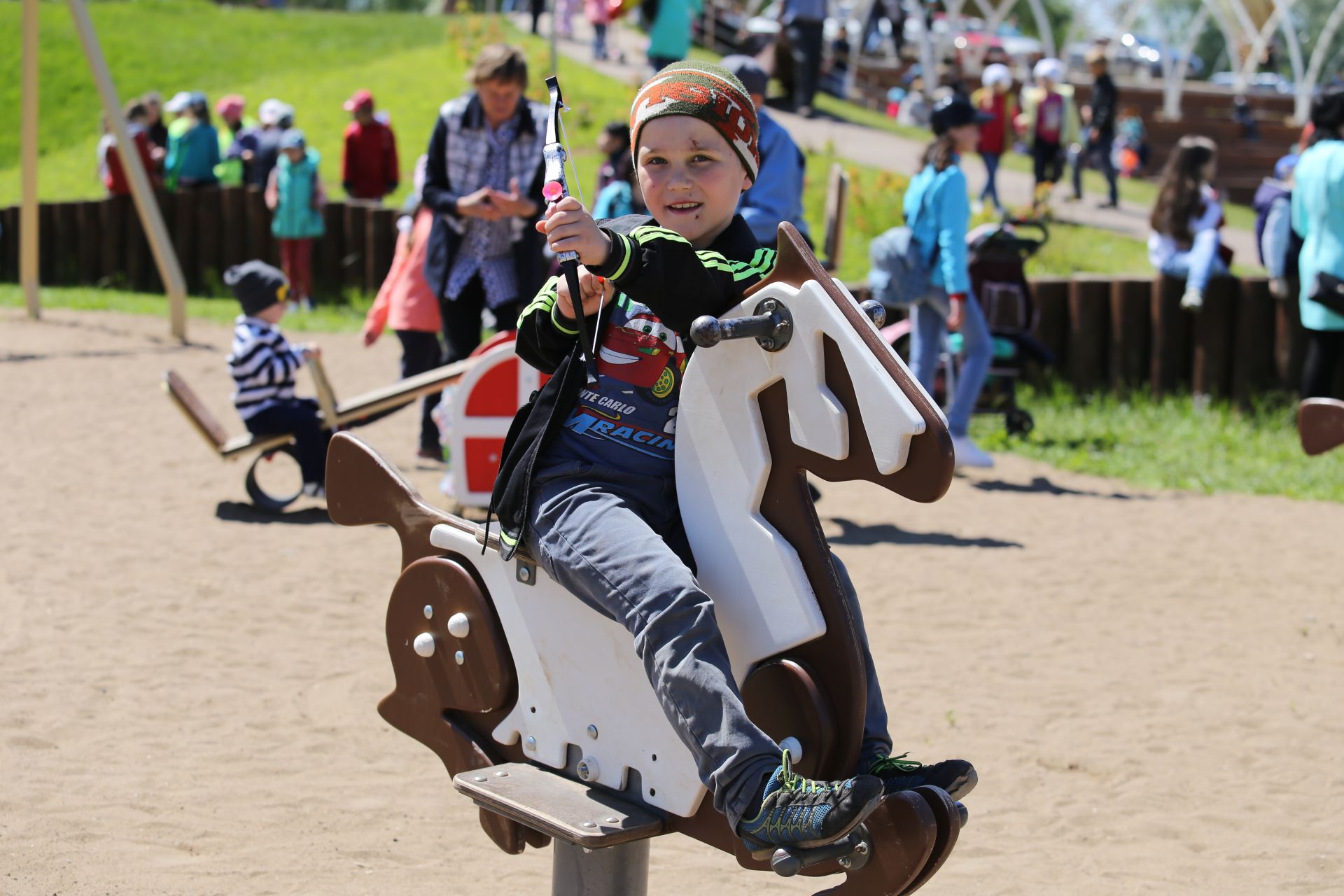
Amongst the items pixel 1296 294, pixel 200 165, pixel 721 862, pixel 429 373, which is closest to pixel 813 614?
pixel 721 862

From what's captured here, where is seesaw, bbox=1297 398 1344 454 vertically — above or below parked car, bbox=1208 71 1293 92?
below

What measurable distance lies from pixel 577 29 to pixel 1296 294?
2003 cm

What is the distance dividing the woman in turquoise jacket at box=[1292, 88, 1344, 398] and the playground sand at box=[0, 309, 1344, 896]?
78 cm

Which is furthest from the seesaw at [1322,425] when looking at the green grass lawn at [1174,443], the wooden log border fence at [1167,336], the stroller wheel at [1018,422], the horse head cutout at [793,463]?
the wooden log border fence at [1167,336]

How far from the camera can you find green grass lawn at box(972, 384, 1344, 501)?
8250 millimetres

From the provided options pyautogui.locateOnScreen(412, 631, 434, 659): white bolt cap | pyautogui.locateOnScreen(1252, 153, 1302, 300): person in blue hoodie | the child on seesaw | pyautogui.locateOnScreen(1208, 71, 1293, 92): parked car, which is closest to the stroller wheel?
pyautogui.locateOnScreen(1252, 153, 1302, 300): person in blue hoodie

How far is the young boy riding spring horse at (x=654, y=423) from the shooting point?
7.70 feet

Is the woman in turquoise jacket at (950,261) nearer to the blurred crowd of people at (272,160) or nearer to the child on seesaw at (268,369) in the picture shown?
the child on seesaw at (268,369)

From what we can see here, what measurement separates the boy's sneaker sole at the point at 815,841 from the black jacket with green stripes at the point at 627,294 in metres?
0.71

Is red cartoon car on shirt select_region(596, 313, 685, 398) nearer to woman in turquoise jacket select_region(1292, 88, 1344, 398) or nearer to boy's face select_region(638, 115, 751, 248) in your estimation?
boy's face select_region(638, 115, 751, 248)

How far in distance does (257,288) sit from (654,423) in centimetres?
442

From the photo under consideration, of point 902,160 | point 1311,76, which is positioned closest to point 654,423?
point 902,160

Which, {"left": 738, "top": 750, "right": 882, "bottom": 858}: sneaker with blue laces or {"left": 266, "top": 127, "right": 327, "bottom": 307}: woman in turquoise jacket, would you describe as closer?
{"left": 738, "top": 750, "right": 882, "bottom": 858}: sneaker with blue laces

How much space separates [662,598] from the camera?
2389 mm
